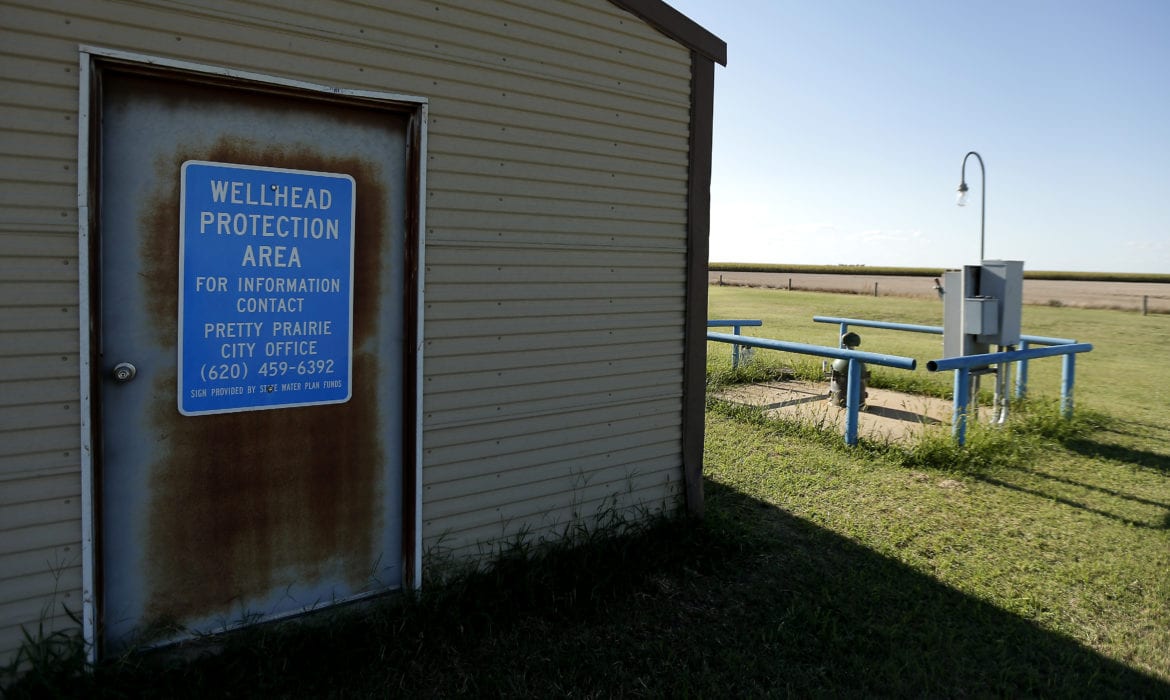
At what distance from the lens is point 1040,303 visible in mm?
29812

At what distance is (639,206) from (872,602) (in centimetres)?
249

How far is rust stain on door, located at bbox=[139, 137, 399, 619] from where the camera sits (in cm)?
295

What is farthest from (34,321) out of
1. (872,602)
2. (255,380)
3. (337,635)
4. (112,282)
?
(872,602)

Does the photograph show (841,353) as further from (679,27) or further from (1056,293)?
(1056,293)

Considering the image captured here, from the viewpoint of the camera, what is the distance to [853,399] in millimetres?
6582

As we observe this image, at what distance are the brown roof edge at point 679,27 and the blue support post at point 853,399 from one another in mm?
3115

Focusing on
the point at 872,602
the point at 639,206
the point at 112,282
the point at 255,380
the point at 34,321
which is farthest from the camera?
the point at 639,206

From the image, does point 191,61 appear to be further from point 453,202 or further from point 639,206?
point 639,206

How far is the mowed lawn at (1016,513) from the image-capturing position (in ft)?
12.3

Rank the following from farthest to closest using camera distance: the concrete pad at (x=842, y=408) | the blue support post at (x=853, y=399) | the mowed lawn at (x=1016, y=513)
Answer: the concrete pad at (x=842, y=408) < the blue support post at (x=853, y=399) < the mowed lawn at (x=1016, y=513)

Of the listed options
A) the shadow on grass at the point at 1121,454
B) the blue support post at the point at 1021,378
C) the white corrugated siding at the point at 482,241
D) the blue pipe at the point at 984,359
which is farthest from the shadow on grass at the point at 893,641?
the blue support post at the point at 1021,378

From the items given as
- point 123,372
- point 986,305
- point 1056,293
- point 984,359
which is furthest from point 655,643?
point 1056,293

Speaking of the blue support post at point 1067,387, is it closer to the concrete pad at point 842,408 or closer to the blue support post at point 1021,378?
the blue support post at point 1021,378

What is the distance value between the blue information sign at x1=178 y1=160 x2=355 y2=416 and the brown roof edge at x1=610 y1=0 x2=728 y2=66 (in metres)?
1.98
